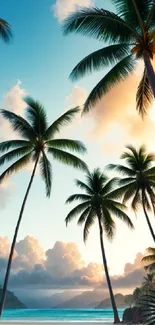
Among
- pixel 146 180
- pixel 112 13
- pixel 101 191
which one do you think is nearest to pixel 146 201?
pixel 146 180

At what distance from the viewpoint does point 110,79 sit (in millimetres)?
13047

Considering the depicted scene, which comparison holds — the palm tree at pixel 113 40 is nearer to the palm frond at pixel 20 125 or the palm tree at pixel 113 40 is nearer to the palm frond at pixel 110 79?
the palm frond at pixel 110 79

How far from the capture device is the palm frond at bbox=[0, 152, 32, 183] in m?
18.9

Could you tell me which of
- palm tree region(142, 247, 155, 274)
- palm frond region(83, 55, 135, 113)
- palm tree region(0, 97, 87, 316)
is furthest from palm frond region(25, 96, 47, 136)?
palm tree region(142, 247, 155, 274)

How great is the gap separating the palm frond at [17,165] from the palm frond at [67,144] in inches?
67.8

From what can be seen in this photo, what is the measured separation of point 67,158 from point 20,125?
12.9 ft

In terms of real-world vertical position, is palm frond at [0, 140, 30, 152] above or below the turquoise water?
above

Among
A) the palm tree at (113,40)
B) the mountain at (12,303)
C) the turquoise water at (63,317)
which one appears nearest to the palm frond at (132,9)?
the palm tree at (113,40)

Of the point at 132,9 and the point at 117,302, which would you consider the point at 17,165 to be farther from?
the point at 117,302

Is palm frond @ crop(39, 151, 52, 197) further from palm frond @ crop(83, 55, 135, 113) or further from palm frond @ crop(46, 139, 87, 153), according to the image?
palm frond @ crop(83, 55, 135, 113)

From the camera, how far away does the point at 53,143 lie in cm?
2034

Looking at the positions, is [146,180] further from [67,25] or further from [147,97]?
[67,25]

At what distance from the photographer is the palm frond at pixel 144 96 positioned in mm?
13047

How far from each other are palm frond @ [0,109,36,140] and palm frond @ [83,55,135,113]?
761cm
